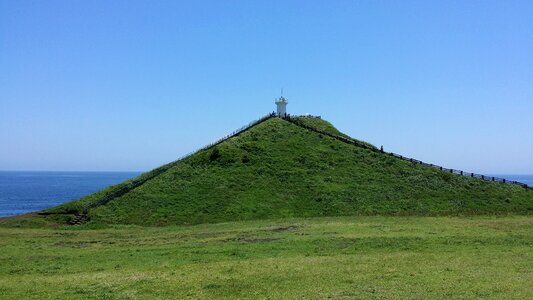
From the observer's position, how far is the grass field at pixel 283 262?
21.4 metres

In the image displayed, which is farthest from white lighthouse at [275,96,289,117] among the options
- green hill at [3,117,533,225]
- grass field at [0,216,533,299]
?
grass field at [0,216,533,299]

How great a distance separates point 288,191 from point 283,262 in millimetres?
35525

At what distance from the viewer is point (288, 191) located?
62969 mm

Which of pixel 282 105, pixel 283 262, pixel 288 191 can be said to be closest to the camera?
pixel 283 262

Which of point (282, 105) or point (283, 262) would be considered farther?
point (282, 105)

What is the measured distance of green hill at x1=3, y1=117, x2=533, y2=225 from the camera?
5562 centimetres

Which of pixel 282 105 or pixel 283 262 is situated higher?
pixel 282 105

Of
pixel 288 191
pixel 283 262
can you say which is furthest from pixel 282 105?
pixel 283 262

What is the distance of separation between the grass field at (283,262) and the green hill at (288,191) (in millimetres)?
10718

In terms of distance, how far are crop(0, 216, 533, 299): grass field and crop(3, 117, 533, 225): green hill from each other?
35.2 ft

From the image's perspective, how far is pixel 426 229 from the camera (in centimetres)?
4038

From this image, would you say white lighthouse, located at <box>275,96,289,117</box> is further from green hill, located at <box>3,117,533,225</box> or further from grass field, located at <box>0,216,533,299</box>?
grass field, located at <box>0,216,533,299</box>

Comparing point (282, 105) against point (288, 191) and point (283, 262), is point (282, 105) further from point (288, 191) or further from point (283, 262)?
point (283, 262)

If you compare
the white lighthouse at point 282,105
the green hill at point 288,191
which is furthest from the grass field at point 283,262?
the white lighthouse at point 282,105
